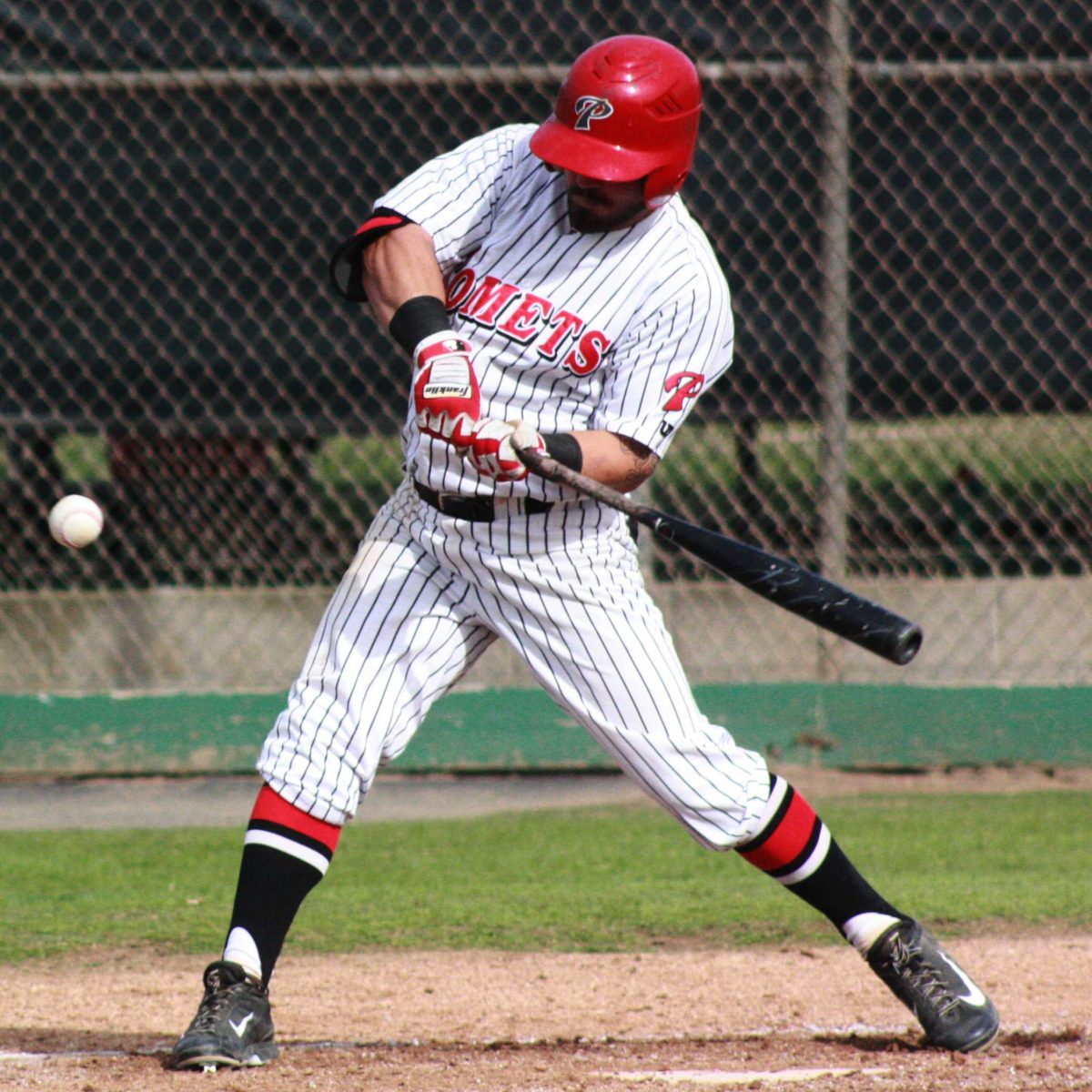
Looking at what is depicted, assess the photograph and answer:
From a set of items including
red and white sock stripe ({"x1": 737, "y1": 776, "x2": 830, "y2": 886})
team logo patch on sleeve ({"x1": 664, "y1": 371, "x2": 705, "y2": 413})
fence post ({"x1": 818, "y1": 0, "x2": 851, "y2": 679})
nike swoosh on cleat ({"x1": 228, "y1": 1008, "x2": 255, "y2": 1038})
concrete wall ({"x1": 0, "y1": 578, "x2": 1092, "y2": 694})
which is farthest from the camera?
concrete wall ({"x1": 0, "y1": 578, "x2": 1092, "y2": 694})

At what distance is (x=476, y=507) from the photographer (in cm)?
283

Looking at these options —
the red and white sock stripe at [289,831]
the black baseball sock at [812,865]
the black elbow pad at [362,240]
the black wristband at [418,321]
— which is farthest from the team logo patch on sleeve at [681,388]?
the red and white sock stripe at [289,831]

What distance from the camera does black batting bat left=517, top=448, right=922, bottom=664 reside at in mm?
2594

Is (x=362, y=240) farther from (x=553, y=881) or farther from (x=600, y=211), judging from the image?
(x=553, y=881)

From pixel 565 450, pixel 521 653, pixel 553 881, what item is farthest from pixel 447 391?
pixel 553 881

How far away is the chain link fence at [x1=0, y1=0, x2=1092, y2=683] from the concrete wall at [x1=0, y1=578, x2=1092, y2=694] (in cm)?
7

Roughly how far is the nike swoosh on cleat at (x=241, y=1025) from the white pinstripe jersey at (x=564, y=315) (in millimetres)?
963

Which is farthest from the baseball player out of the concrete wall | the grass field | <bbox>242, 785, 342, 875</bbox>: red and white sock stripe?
the concrete wall

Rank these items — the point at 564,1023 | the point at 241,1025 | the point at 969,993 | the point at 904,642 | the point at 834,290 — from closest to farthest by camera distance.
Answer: the point at 904,642 < the point at 241,1025 < the point at 969,993 < the point at 564,1023 < the point at 834,290

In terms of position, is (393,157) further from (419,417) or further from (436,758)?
(419,417)

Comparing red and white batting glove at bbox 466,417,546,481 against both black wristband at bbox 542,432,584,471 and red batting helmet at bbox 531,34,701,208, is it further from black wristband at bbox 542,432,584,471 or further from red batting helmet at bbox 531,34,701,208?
red batting helmet at bbox 531,34,701,208

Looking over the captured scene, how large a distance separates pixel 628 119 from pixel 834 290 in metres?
2.89

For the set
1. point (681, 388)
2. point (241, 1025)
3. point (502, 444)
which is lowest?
point (241, 1025)

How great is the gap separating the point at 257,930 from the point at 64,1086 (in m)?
0.39
